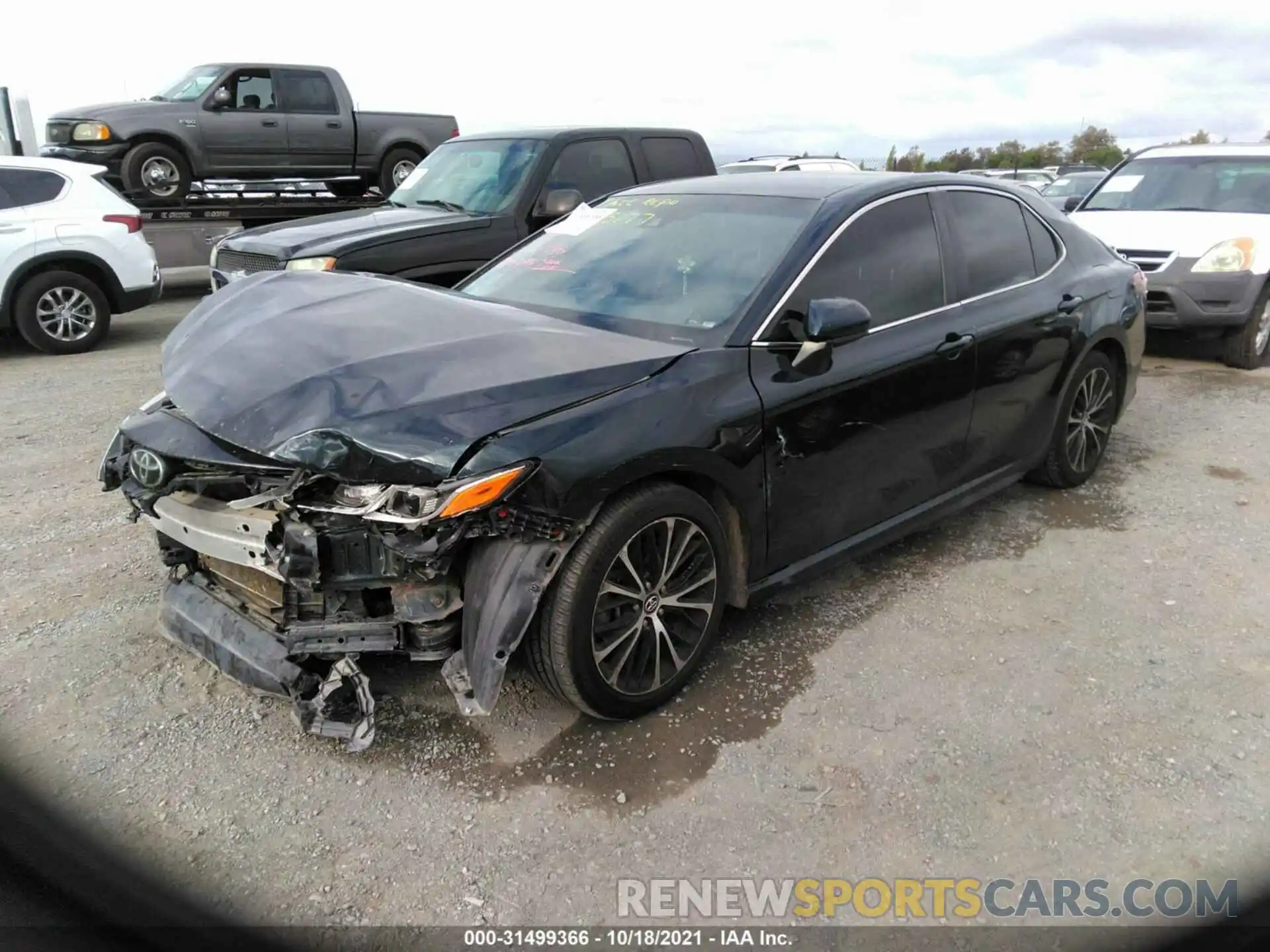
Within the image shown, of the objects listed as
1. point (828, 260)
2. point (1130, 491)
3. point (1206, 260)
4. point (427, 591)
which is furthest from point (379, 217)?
point (1206, 260)

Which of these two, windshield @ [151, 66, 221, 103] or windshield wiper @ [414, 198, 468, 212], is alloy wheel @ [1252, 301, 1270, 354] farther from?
windshield @ [151, 66, 221, 103]

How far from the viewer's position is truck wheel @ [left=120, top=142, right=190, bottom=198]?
10.9 metres

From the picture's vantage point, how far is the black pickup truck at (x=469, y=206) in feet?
21.3

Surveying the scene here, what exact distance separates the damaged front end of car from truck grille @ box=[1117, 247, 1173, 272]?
7.27 m

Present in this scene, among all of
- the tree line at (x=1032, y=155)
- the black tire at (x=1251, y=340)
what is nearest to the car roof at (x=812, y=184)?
the black tire at (x=1251, y=340)

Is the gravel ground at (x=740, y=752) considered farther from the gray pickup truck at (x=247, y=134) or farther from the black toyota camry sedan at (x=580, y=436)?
the gray pickup truck at (x=247, y=134)

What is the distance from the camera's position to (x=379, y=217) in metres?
7.09

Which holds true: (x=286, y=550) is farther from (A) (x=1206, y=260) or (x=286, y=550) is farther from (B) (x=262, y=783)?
(A) (x=1206, y=260)

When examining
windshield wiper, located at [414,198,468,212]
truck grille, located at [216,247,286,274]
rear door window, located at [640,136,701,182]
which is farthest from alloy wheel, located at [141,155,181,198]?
rear door window, located at [640,136,701,182]

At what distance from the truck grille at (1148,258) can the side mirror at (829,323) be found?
5849 millimetres

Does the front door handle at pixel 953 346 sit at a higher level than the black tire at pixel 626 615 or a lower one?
higher

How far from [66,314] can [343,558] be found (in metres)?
7.70

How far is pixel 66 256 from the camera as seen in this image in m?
8.47

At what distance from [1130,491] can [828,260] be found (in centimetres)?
282
